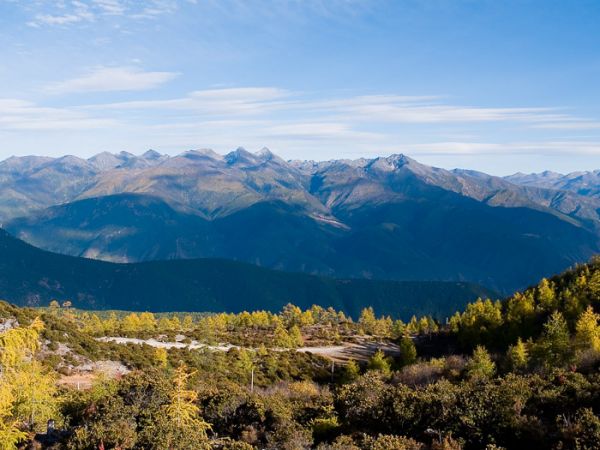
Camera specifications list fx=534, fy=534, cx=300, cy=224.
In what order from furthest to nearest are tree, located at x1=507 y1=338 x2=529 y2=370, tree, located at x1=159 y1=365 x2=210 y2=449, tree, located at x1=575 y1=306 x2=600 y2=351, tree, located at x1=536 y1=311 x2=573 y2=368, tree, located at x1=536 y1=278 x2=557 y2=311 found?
1. tree, located at x1=536 y1=278 x2=557 y2=311
2. tree, located at x1=575 y1=306 x2=600 y2=351
3. tree, located at x1=536 y1=311 x2=573 y2=368
4. tree, located at x1=507 y1=338 x2=529 y2=370
5. tree, located at x1=159 y1=365 x2=210 y2=449

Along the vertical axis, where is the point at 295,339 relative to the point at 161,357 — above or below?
below

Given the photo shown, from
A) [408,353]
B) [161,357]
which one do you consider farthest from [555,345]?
[161,357]

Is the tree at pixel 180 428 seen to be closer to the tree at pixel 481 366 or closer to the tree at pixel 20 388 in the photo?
the tree at pixel 20 388

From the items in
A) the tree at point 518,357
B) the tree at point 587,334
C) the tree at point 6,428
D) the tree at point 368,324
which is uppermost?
the tree at point 6,428

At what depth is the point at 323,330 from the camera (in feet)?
428

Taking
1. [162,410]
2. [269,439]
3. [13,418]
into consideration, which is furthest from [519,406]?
[13,418]

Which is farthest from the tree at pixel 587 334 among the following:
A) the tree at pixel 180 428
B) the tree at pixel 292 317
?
the tree at pixel 292 317

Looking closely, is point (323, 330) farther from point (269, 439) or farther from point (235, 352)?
point (269, 439)

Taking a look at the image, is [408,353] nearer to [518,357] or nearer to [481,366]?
[518,357]

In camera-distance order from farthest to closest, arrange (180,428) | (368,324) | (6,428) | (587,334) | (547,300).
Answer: (368,324)
(547,300)
(587,334)
(6,428)
(180,428)

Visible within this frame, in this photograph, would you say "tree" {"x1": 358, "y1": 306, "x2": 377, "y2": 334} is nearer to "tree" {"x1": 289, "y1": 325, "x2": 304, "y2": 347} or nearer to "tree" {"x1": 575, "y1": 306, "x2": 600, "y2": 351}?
"tree" {"x1": 289, "y1": 325, "x2": 304, "y2": 347}

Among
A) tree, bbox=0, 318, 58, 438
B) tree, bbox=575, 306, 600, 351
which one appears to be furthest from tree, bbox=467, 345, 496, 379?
tree, bbox=0, 318, 58, 438

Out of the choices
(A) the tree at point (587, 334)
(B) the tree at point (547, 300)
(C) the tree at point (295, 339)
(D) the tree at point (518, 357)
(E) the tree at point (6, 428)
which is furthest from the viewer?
(C) the tree at point (295, 339)

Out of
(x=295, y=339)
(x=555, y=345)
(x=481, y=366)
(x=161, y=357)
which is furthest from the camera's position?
(x=295, y=339)
